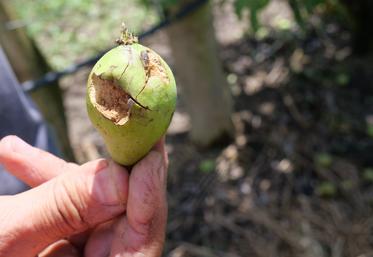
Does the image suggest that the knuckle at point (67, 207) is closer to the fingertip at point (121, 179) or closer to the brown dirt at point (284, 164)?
the fingertip at point (121, 179)

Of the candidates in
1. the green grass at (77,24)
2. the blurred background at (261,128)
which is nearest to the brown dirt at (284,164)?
the blurred background at (261,128)

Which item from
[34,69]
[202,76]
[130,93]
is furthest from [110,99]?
[202,76]

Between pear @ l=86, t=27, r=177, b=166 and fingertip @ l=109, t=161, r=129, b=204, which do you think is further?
fingertip @ l=109, t=161, r=129, b=204

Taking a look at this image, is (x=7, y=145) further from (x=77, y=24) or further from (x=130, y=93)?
(x=77, y=24)

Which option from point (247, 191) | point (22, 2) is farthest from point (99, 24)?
point (247, 191)

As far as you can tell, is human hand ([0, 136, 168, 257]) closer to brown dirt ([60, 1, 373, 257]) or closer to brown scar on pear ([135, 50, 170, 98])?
brown scar on pear ([135, 50, 170, 98])

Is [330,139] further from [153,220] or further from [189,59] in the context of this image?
[153,220]

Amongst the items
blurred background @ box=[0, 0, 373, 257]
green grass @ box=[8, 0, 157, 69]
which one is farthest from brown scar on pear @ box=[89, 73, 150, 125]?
green grass @ box=[8, 0, 157, 69]
